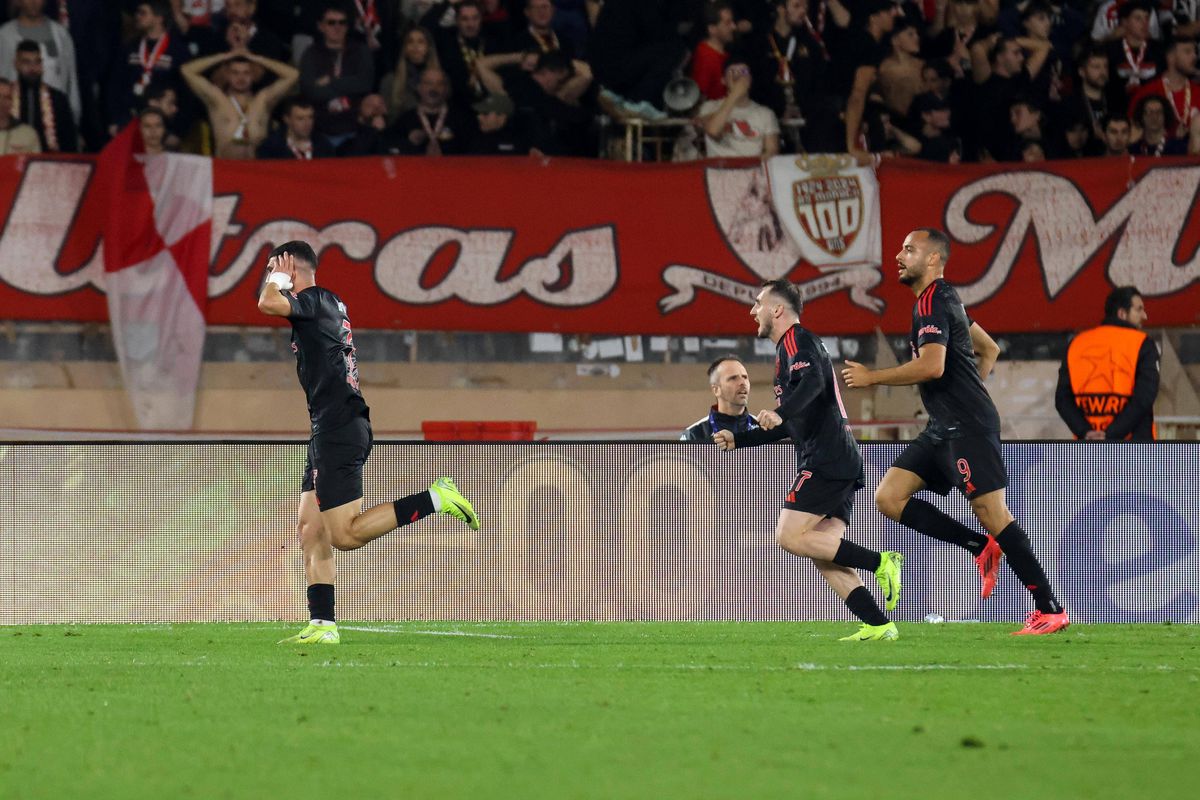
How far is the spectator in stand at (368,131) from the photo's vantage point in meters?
15.4

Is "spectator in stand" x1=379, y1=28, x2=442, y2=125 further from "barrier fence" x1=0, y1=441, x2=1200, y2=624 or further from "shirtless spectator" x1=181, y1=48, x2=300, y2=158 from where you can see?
"barrier fence" x1=0, y1=441, x2=1200, y2=624

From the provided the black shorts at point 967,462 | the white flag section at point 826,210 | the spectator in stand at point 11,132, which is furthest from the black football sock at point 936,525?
the spectator in stand at point 11,132

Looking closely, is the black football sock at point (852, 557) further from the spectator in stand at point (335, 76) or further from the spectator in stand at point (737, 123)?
the spectator in stand at point (335, 76)

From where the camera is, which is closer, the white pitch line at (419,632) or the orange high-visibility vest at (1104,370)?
the white pitch line at (419,632)

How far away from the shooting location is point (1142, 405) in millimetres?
11312

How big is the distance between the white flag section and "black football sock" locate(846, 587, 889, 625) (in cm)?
648

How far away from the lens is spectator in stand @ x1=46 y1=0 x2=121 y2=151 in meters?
15.6

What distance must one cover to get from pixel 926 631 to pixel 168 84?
28.3 feet

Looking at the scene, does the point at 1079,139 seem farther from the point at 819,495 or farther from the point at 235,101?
the point at 819,495

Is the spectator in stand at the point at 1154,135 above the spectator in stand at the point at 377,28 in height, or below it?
below

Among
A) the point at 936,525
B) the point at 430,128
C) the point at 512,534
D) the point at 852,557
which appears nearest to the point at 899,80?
the point at 430,128

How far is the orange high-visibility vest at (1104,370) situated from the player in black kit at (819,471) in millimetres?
2968

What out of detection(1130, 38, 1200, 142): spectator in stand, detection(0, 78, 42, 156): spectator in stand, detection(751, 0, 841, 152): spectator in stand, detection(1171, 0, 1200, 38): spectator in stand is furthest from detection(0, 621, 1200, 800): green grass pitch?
detection(1171, 0, 1200, 38): spectator in stand

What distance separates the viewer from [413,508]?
30.2 feet
